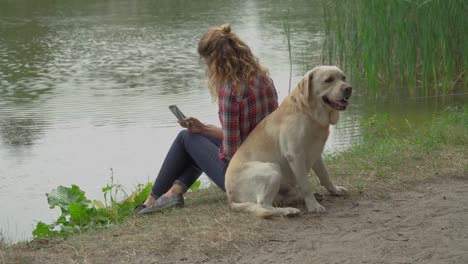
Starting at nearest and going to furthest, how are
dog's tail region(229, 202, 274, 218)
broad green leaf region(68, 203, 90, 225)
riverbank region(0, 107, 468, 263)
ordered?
1. riverbank region(0, 107, 468, 263)
2. dog's tail region(229, 202, 274, 218)
3. broad green leaf region(68, 203, 90, 225)

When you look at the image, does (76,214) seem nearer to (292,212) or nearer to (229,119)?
(229,119)

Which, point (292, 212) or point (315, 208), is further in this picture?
point (315, 208)

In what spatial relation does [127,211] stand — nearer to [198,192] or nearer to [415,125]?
[198,192]

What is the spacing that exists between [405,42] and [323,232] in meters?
5.14

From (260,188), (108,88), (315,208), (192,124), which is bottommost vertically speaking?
(108,88)

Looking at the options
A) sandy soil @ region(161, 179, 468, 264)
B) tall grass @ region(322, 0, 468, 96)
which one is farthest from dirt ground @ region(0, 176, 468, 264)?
tall grass @ region(322, 0, 468, 96)

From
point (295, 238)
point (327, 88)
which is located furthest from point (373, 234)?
point (327, 88)

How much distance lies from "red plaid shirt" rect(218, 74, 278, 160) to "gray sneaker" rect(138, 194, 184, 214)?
415mm

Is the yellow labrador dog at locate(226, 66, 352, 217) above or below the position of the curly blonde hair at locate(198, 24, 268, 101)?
below

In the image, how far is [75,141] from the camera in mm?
9367

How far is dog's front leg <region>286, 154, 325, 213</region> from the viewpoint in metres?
5.15

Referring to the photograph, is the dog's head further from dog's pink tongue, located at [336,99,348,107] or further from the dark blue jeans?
the dark blue jeans

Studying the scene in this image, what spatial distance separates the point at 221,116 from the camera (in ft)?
17.5

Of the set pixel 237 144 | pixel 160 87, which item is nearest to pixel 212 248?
pixel 237 144
